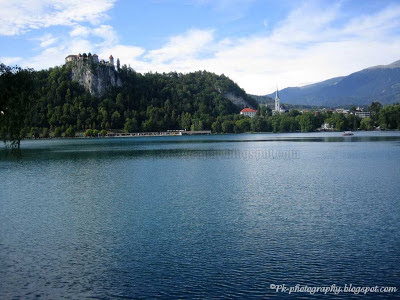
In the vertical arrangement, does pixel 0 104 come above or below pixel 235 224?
above

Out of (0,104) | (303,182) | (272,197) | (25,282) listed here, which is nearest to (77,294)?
(25,282)

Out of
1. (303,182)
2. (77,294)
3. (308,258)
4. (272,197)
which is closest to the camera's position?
(77,294)

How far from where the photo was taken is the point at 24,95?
23547mm

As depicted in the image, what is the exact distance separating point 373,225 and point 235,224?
24.9 ft

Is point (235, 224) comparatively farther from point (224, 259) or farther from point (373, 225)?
point (373, 225)

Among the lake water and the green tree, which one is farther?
the green tree

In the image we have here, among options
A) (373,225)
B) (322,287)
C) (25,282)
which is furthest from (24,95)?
(373,225)

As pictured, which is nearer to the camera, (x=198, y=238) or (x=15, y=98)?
(x=198, y=238)

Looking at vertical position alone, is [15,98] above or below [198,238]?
above

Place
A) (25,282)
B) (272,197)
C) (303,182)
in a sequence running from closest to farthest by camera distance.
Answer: (25,282), (272,197), (303,182)

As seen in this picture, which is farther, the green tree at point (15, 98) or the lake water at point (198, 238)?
the green tree at point (15, 98)

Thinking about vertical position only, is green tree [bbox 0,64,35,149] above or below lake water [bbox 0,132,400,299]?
above

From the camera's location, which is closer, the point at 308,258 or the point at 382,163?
the point at 308,258

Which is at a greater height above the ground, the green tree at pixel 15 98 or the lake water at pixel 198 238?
the green tree at pixel 15 98
